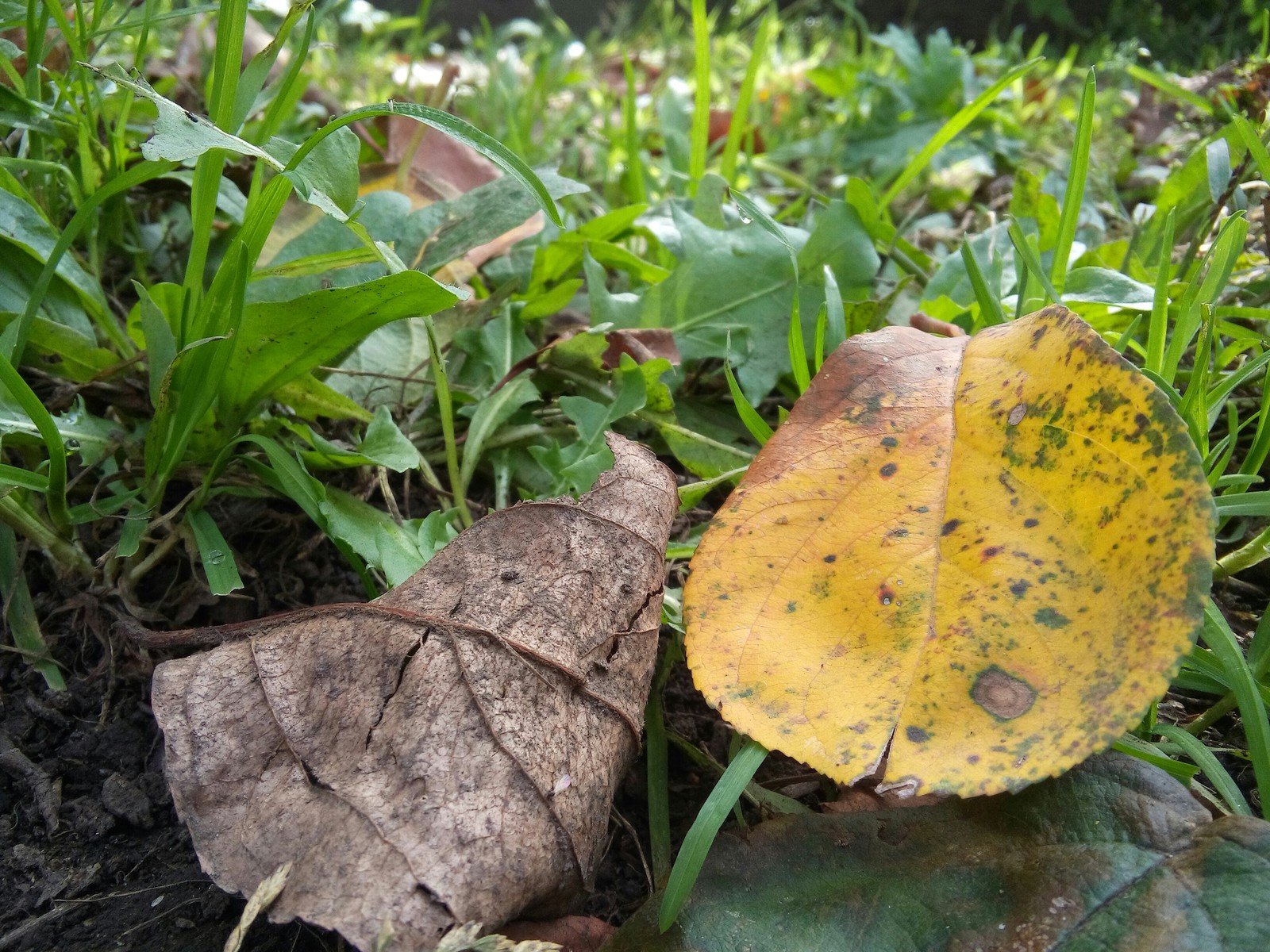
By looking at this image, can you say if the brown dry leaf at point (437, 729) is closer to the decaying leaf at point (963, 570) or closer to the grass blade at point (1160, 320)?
the decaying leaf at point (963, 570)

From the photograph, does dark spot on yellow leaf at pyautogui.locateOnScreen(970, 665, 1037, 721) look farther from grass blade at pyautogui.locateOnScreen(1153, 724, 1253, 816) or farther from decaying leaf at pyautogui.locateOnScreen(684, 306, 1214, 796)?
grass blade at pyautogui.locateOnScreen(1153, 724, 1253, 816)

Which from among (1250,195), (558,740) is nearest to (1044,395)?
(558,740)

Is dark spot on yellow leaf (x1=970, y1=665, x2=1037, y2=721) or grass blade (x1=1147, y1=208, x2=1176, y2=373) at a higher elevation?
grass blade (x1=1147, y1=208, x2=1176, y2=373)

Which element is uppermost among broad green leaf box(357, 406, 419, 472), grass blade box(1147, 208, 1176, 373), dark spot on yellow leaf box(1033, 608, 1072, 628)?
grass blade box(1147, 208, 1176, 373)

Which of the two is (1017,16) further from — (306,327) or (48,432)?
(48,432)

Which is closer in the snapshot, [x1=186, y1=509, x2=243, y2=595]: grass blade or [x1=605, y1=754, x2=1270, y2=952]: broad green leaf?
[x1=605, y1=754, x2=1270, y2=952]: broad green leaf

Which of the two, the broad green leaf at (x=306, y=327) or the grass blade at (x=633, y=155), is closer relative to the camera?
the broad green leaf at (x=306, y=327)

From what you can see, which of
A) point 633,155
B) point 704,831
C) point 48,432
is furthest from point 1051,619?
point 633,155

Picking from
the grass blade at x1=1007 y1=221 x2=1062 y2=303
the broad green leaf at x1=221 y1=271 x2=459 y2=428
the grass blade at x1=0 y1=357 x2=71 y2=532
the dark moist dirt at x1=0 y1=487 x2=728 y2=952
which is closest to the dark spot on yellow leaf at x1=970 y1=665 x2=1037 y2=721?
the dark moist dirt at x1=0 y1=487 x2=728 y2=952

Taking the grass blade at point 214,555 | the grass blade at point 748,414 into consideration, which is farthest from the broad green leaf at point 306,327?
the grass blade at point 748,414
